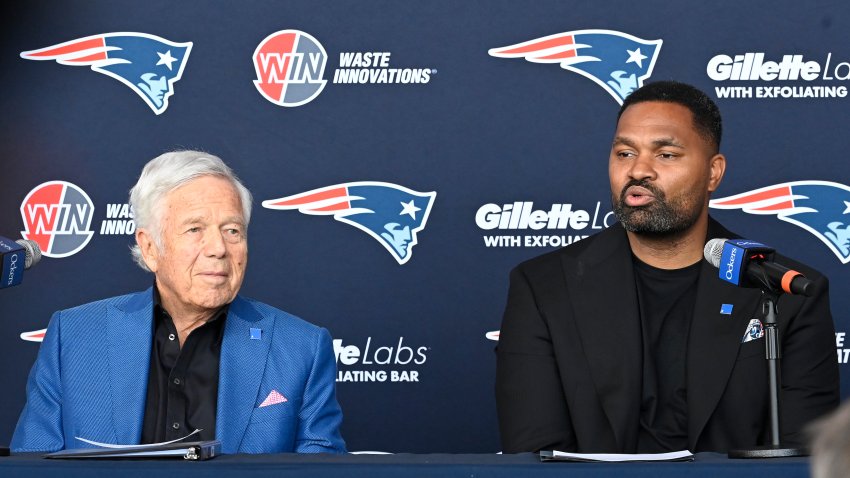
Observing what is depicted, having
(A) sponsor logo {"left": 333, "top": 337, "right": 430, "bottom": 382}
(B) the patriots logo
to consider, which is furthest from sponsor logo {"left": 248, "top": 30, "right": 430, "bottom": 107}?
(A) sponsor logo {"left": 333, "top": 337, "right": 430, "bottom": 382}

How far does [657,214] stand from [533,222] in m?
0.95

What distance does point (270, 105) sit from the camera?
390 centimetres

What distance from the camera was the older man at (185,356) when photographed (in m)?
2.61

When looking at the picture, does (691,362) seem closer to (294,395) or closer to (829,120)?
(294,395)

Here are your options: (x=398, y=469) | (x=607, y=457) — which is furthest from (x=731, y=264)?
(x=398, y=469)

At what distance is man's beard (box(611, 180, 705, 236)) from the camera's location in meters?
2.90

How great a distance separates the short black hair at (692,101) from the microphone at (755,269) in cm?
91

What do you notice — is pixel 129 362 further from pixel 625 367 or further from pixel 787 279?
pixel 787 279

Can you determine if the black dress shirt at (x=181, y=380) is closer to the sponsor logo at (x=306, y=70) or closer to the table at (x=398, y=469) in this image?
the table at (x=398, y=469)

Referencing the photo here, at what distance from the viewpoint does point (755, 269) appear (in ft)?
6.79

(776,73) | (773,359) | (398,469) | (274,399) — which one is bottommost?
(398,469)

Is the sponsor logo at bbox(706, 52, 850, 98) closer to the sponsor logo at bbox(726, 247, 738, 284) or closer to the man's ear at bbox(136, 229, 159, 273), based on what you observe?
the sponsor logo at bbox(726, 247, 738, 284)

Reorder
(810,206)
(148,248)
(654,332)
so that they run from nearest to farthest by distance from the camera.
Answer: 1. (148,248)
2. (654,332)
3. (810,206)

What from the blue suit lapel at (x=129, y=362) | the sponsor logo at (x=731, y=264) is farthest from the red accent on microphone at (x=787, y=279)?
the blue suit lapel at (x=129, y=362)
